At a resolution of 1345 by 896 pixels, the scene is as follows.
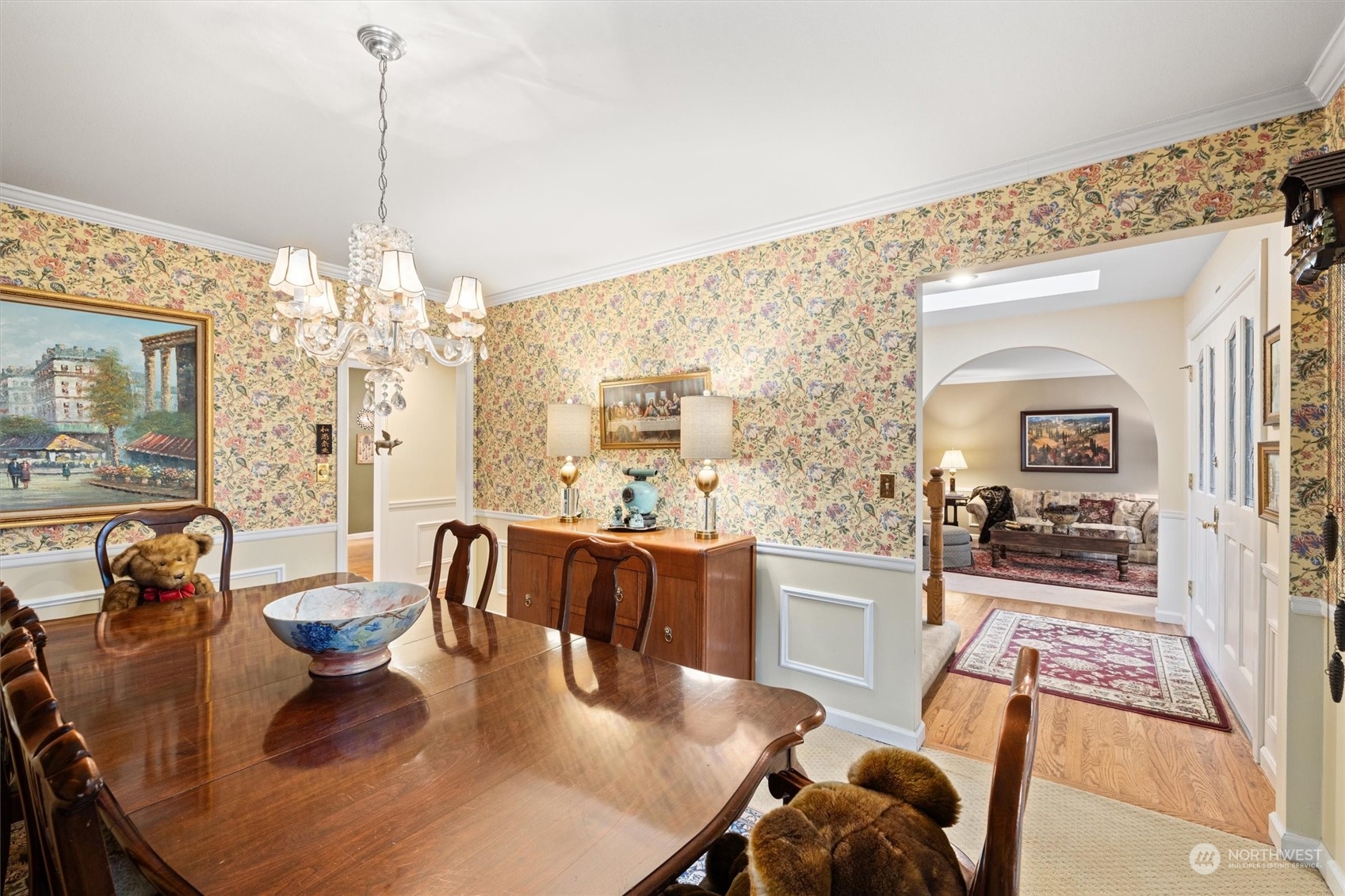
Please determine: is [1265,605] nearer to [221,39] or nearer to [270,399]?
[221,39]

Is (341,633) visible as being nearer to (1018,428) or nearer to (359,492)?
(359,492)

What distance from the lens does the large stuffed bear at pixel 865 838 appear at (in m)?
0.69

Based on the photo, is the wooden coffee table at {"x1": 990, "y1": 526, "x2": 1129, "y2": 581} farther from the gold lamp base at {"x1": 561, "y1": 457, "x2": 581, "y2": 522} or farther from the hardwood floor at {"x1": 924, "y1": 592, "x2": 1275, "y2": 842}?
the gold lamp base at {"x1": 561, "y1": 457, "x2": 581, "y2": 522}

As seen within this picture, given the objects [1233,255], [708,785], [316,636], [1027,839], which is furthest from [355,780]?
[1233,255]

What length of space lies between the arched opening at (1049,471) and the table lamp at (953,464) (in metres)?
0.17

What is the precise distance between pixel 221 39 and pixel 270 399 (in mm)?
2260

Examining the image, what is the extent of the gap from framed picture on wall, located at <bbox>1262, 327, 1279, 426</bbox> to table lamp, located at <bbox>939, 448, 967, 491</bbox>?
6.84 m

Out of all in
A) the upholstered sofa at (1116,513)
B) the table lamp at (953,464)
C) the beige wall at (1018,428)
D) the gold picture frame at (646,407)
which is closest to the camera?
the gold picture frame at (646,407)

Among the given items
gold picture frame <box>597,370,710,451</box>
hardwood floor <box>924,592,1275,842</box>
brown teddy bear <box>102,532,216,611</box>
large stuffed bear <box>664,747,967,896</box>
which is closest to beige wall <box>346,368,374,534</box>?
gold picture frame <box>597,370,710,451</box>

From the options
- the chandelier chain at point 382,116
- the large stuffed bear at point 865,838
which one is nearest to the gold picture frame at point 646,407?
the chandelier chain at point 382,116

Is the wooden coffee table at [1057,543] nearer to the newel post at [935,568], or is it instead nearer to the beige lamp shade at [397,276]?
the newel post at [935,568]

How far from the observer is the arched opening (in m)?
6.29

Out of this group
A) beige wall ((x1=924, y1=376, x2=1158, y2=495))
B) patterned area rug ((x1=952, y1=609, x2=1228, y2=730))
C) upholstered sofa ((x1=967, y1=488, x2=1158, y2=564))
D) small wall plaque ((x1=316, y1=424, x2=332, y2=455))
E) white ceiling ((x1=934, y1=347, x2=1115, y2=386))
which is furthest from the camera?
beige wall ((x1=924, y1=376, x2=1158, y2=495))

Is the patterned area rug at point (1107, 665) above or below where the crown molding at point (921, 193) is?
below
